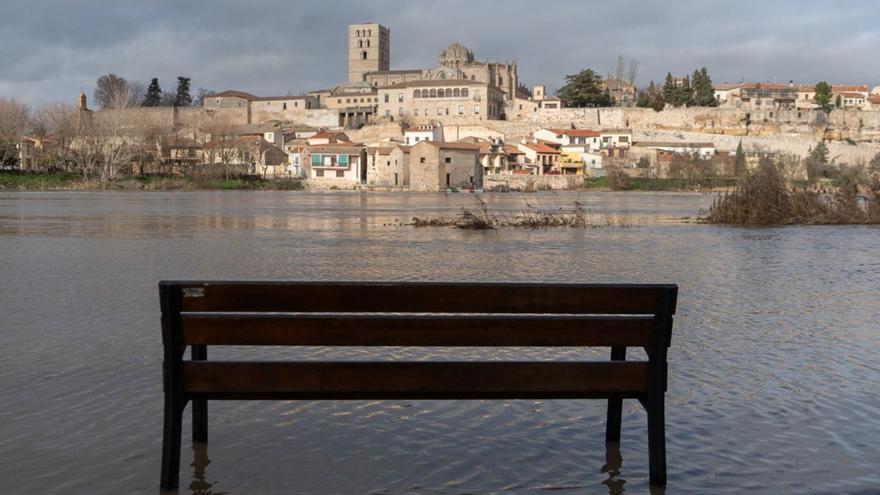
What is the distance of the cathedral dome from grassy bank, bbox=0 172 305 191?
51612mm

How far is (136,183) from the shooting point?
79.2m

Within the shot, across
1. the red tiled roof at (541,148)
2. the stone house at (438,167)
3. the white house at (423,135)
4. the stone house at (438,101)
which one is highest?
the stone house at (438,101)

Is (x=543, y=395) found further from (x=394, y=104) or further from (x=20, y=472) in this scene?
(x=394, y=104)

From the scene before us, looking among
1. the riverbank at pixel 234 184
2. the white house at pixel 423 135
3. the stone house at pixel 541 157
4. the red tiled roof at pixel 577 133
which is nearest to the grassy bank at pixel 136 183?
the riverbank at pixel 234 184

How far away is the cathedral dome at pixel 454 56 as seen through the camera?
13238 centimetres

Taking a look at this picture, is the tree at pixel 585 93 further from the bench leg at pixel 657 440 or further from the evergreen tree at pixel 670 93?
the bench leg at pixel 657 440

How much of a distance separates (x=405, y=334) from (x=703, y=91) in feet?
401

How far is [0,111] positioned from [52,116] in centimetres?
1138

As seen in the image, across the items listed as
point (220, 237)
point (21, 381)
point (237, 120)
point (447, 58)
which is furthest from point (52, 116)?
point (21, 381)

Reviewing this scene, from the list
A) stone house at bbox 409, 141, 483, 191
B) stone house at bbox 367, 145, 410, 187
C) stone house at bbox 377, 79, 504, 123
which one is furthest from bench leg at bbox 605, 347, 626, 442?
stone house at bbox 377, 79, 504, 123

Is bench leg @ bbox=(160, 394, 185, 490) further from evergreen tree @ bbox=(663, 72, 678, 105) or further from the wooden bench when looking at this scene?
evergreen tree @ bbox=(663, 72, 678, 105)

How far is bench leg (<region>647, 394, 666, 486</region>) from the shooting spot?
13.1 feet

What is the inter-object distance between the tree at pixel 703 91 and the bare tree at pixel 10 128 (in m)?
83.9

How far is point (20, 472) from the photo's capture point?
4.26 meters
